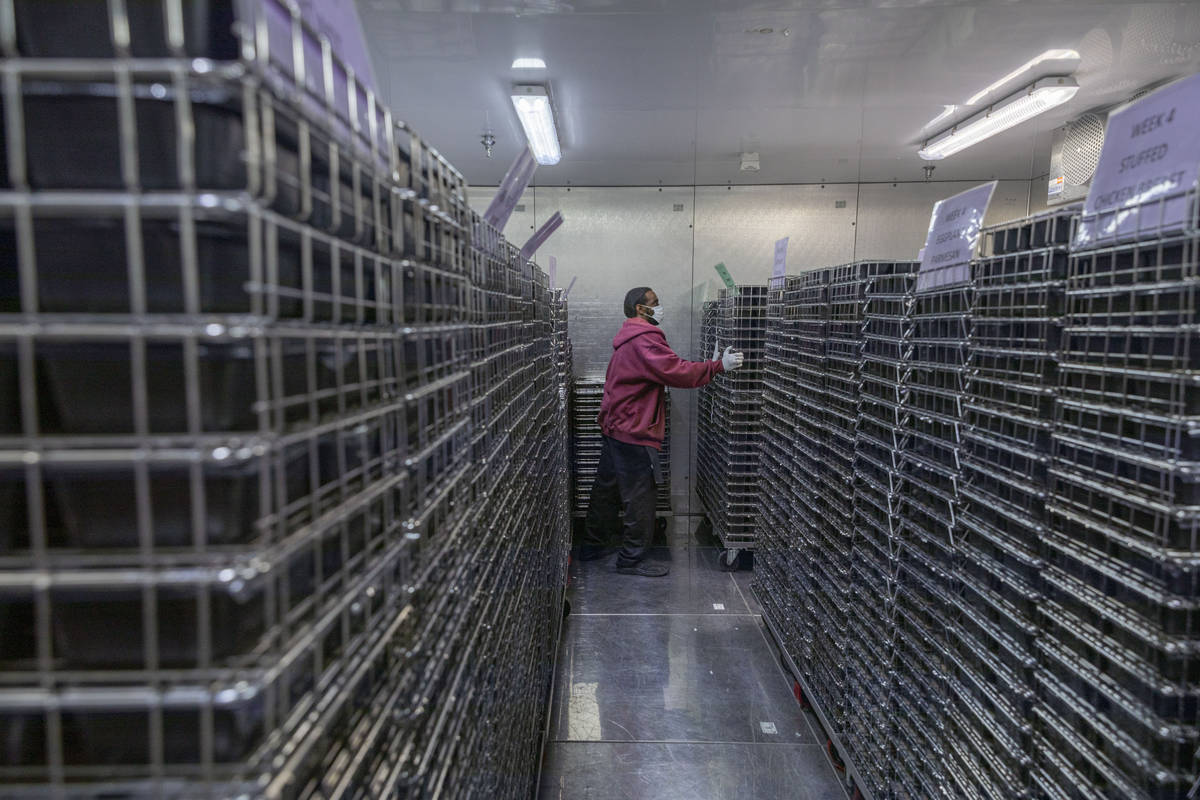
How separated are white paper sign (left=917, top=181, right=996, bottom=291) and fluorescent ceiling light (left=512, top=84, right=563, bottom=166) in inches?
81.5

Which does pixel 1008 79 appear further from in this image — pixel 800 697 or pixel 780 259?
pixel 800 697

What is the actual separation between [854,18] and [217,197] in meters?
3.19

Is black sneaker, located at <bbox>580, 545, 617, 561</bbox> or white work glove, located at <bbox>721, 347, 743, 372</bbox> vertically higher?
white work glove, located at <bbox>721, 347, 743, 372</bbox>

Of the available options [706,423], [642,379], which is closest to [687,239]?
[706,423]

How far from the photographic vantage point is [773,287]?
147 inches

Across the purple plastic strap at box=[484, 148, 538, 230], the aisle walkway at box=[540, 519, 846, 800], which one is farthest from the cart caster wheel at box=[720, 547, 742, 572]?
the purple plastic strap at box=[484, 148, 538, 230]

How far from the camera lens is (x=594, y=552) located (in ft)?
16.8

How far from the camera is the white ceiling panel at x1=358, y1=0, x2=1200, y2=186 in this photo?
296 cm

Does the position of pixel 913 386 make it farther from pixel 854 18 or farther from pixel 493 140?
pixel 493 140

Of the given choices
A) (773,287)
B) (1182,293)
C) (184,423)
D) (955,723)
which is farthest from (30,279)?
(773,287)

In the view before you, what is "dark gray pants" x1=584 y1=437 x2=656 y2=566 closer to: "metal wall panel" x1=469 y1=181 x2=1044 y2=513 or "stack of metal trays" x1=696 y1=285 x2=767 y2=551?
"stack of metal trays" x1=696 y1=285 x2=767 y2=551

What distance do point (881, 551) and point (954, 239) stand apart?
0.94 metres

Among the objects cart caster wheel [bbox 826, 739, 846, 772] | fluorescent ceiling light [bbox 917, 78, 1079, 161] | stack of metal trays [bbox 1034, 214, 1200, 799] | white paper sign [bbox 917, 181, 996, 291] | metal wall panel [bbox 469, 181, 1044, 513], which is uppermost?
fluorescent ceiling light [bbox 917, 78, 1079, 161]

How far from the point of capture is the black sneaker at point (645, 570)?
4699mm
